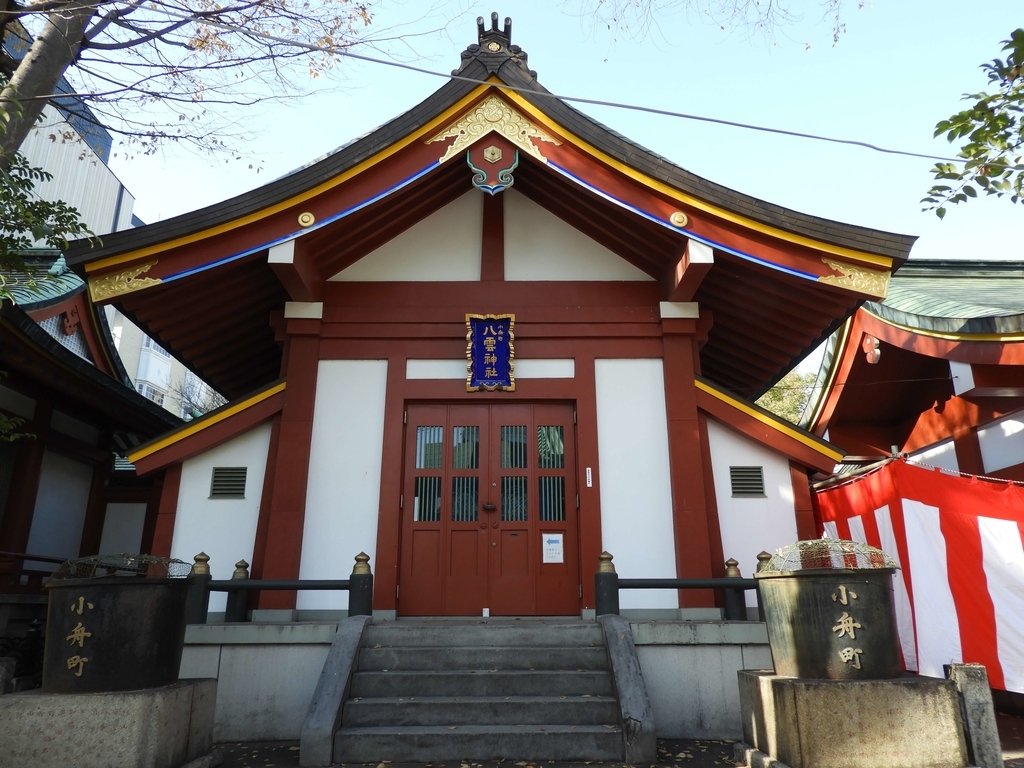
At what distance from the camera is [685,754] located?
5.71m

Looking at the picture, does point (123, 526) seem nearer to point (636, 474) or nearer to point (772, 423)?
point (636, 474)

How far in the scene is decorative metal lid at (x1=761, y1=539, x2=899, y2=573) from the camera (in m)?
5.14

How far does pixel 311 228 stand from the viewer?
779cm

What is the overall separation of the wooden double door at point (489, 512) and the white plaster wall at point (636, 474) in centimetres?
41

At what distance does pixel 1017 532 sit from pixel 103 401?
11.0 meters

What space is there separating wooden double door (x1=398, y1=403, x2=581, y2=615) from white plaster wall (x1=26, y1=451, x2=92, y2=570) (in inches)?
238

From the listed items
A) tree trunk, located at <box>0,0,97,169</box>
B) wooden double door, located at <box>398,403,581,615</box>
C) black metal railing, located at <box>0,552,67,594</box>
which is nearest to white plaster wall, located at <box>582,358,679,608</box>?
wooden double door, located at <box>398,403,581,615</box>

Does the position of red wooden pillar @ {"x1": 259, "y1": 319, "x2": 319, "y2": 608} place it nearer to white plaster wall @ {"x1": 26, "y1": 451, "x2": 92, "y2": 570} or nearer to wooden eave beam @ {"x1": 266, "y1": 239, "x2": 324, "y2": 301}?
wooden eave beam @ {"x1": 266, "y1": 239, "x2": 324, "y2": 301}

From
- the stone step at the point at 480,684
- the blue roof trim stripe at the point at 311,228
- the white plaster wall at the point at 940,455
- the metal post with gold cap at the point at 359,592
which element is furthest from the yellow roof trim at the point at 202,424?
the white plaster wall at the point at 940,455

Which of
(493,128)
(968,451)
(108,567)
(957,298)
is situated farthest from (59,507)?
(957,298)

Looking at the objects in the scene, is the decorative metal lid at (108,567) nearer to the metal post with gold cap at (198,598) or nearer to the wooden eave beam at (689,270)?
the metal post with gold cap at (198,598)

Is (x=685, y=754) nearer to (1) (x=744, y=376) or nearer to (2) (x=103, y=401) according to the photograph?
(1) (x=744, y=376)

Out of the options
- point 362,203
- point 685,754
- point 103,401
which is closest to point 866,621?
point 685,754

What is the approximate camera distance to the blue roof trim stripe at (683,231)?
7.73m
